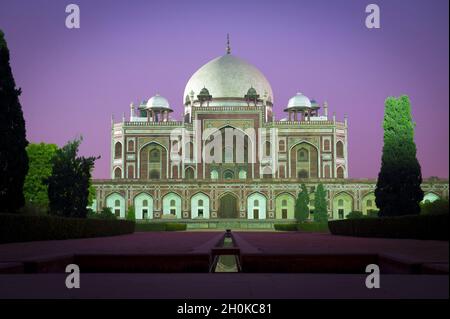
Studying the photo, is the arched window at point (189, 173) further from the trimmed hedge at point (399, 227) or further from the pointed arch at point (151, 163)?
the trimmed hedge at point (399, 227)

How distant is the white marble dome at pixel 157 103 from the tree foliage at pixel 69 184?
28.9 metres

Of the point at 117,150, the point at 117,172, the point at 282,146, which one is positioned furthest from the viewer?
the point at 117,150

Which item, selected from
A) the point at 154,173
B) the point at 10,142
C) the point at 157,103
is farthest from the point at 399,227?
the point at 157,103

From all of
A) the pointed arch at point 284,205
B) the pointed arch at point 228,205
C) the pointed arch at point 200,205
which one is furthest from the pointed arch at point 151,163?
the pointed arch at point 284,205

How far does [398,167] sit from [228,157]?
27692 millimetres

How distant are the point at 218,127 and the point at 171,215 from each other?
308 inches

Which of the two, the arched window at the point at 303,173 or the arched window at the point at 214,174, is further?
the arched window at the point at 303,173

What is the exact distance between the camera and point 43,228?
12.5 m

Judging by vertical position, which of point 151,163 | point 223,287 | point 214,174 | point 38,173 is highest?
point 151,163

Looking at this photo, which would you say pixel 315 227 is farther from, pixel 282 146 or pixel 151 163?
pixel 151 163

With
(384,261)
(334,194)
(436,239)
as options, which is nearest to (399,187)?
(436,239)

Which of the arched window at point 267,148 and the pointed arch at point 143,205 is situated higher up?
the arched window at point 267,148

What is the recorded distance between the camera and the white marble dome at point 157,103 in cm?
4716
